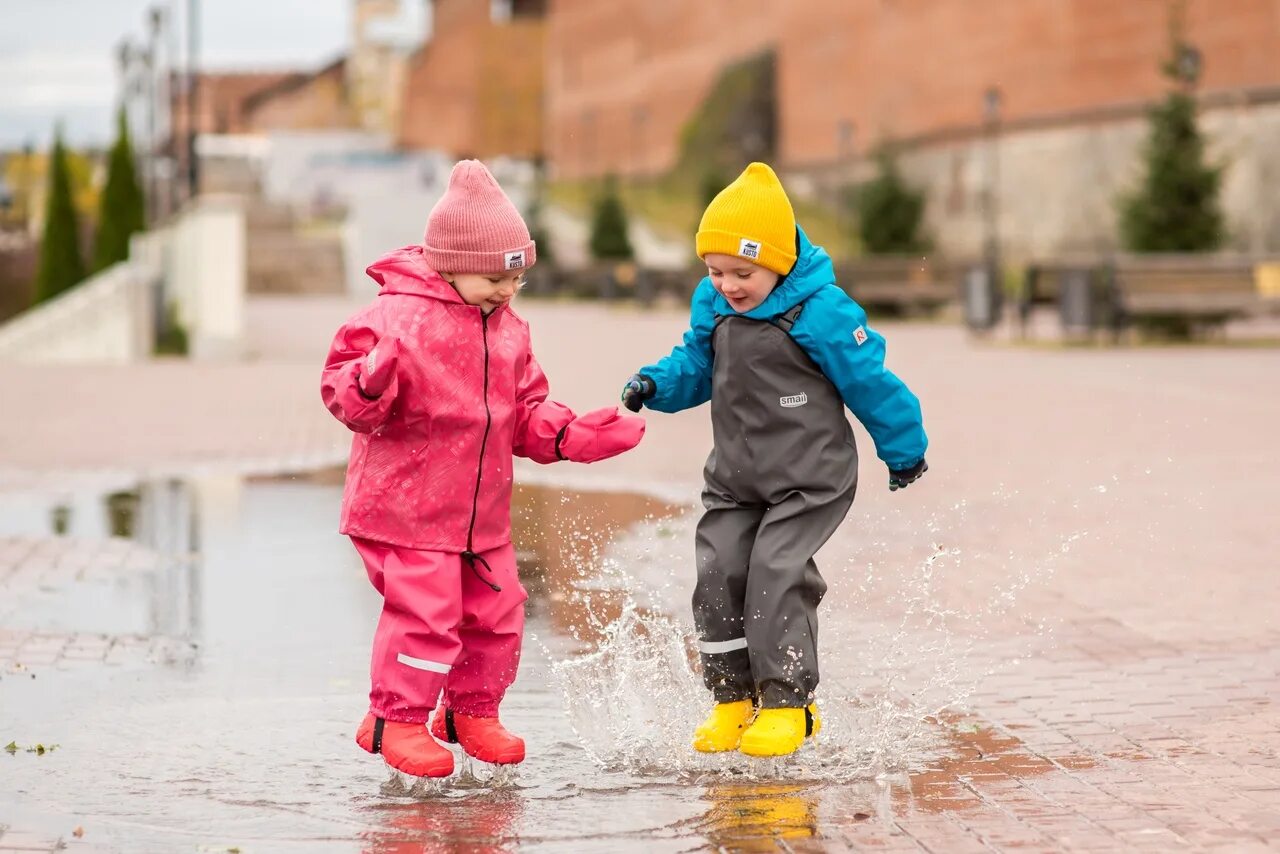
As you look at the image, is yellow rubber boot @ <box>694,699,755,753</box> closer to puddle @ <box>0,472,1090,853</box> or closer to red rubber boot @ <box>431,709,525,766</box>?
puddle @ <box>0,472,1090,853</box>

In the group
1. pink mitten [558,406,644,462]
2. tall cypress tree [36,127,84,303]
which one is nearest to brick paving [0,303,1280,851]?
pink mitten [558,406,644,462]

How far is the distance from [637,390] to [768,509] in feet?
1.43

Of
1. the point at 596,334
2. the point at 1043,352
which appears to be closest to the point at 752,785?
the point at 1043,352

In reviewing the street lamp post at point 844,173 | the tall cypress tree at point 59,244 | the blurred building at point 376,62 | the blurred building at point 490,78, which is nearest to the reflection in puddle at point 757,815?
the tall cypress tree at point 59,244

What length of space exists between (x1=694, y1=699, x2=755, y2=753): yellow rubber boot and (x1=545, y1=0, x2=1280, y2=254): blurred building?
20.7 metres

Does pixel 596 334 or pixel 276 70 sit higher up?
pixel 276 70

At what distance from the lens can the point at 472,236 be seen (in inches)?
185

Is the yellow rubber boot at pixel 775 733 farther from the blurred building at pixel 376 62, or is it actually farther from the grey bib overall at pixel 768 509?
the blurred building at pixel 376 62

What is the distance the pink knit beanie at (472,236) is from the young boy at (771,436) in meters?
0.43

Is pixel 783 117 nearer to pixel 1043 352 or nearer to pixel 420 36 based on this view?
pixel 1043 352

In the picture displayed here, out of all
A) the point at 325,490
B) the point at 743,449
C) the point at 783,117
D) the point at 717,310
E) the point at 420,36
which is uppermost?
the point at 420,36

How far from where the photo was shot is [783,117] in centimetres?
5228

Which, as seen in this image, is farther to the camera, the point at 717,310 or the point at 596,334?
the point at 596,334

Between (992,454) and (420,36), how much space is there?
9934 centimetres
